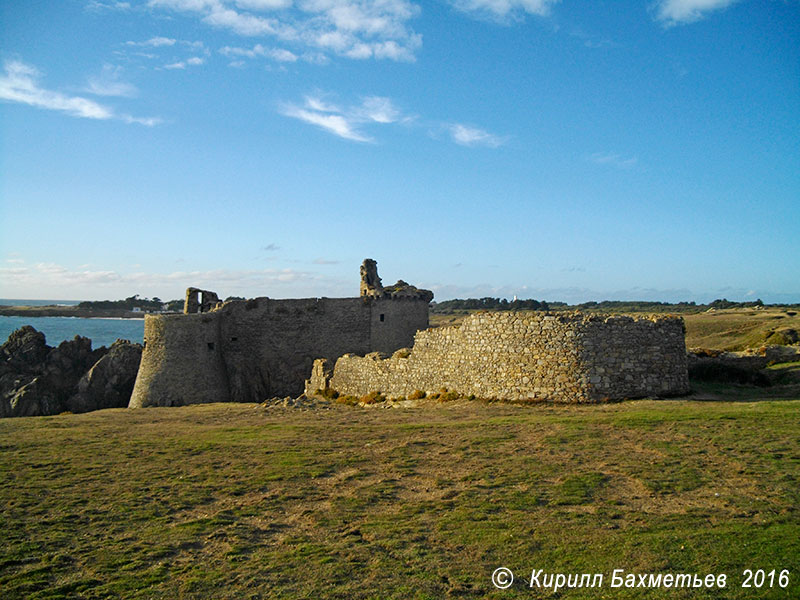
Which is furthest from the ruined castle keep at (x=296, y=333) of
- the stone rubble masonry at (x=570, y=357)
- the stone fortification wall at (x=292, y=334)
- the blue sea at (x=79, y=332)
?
the blue sea at (x=79, y=332)

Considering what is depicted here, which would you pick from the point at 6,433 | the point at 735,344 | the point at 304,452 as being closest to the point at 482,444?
the point at 304,452

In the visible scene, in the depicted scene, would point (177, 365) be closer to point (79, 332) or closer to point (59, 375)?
point (59, 375)

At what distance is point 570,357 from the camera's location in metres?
16.8

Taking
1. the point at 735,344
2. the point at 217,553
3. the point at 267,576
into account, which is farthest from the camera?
the point at 735,344

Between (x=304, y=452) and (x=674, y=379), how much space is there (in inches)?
425

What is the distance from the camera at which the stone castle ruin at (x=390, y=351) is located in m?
16.7

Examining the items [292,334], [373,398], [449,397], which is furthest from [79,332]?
[449,397]

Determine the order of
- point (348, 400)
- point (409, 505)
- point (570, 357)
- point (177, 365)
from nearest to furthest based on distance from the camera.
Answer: point (409, 505), point (570, 357), point (348, 400), point (177, 365)

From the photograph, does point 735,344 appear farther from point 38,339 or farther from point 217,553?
point 38,339

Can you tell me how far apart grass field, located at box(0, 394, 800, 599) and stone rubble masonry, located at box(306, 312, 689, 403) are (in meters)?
1.27

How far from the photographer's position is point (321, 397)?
24.9 m

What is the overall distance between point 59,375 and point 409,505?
33.2m

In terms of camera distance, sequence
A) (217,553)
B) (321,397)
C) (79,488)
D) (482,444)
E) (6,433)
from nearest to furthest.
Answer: (217,553), (79,488), (482,444), (6,433), (321,397)

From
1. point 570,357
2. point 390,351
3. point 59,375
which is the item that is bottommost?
point 59,375
